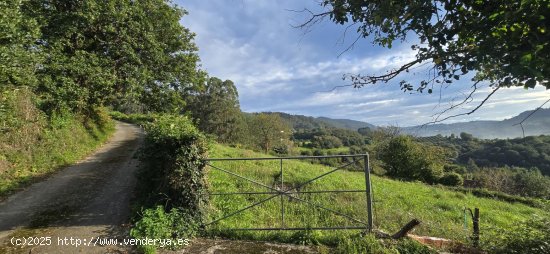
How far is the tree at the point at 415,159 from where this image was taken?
3357cm

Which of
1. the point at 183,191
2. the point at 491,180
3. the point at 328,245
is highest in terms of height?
the point at 183,191

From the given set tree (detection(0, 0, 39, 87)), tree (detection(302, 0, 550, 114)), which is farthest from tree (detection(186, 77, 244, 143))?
tree (detection(302, 0, 550, 114))

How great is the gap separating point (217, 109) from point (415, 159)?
30.5m

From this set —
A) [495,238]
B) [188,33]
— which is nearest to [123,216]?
[495,238]

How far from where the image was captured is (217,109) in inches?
1898

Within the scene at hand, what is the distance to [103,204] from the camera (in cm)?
832

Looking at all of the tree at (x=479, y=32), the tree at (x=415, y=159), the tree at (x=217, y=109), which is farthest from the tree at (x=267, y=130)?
the tree at (x=479, y=32)

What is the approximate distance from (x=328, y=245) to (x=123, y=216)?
5.28m

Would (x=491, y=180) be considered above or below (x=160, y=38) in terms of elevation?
below

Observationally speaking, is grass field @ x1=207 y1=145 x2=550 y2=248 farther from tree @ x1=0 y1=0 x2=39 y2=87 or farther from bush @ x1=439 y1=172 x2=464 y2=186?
bush @ x1=439 y1=172 x2=464 y2=186

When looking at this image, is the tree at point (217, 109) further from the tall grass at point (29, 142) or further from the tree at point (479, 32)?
the tree at point (479, 32)

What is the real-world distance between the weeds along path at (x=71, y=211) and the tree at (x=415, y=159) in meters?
30.5

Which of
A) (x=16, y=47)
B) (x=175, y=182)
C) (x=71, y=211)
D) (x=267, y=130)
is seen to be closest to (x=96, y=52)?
(x=16, y=47)

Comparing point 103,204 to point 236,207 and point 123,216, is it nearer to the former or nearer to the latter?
point 123,216
